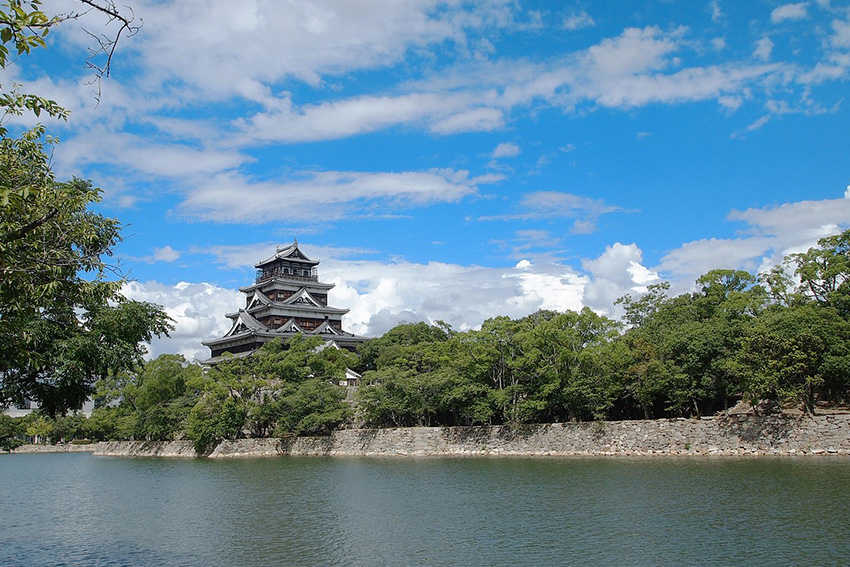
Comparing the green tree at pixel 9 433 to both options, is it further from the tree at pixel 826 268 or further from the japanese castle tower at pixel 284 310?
the tree at pixel 826 268

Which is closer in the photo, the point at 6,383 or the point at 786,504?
the point at 6,383

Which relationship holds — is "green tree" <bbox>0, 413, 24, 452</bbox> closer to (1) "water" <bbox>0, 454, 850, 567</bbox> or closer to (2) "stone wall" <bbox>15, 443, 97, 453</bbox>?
(2) "stone wall" <bbox>15, 443, 97, 453</bbox>

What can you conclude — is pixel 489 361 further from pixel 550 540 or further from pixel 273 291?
pixel 273 291

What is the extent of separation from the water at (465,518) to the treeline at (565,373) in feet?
14.0

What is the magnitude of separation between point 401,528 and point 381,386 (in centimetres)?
2164

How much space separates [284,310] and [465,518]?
42.9 m

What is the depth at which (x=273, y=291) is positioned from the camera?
5741 cm

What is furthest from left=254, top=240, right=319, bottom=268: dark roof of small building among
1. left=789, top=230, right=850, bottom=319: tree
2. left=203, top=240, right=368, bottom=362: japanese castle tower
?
left=789, top=230, right=850, bottom=319: tree

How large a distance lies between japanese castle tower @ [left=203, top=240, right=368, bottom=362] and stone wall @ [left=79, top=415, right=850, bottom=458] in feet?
44.6

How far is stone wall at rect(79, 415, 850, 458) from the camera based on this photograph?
77.4ft

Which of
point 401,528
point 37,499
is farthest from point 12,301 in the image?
point 37,499

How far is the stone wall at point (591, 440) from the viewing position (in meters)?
23.6

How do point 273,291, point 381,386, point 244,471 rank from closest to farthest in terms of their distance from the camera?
point 244,471, point 381,386, point 273,291

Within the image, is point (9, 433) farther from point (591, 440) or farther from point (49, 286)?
point (49, 286)
